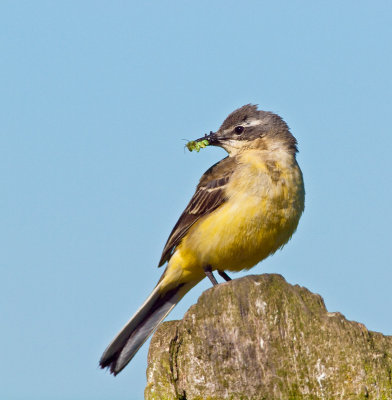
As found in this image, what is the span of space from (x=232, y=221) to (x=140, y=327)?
170cm

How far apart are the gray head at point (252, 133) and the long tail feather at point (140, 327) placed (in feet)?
6.76

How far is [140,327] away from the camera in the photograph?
24.3 ft

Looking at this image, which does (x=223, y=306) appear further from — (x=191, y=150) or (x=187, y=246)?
(x=191, y=150)

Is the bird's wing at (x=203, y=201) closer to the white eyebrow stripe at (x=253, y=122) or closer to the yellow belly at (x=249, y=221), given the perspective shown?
the yellow belly at (x=249, y=221)

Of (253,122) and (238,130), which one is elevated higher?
(253,122)

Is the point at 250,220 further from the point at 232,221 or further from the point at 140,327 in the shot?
the point at 140,327

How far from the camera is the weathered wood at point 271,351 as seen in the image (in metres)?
4.25

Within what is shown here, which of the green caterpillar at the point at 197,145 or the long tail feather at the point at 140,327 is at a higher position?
the green caterpillar at the point at 197,145

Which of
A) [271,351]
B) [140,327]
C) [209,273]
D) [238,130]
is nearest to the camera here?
[271,351]

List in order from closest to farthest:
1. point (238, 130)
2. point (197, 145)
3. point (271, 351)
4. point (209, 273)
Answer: point (271, 351) < point (209, 273) < point (238, 130) < point (197, 145)

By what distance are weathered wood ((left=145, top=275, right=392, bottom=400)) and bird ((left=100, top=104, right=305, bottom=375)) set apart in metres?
3.03

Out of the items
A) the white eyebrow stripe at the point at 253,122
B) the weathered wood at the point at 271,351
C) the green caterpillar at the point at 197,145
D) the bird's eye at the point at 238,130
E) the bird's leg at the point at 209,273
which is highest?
the white eyebrow stripe at the point at 253,122

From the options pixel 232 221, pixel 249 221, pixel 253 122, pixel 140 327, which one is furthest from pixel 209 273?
pixel 253 122

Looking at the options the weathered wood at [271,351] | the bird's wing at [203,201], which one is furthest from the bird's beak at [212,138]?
the weathered wood at [271,351]
